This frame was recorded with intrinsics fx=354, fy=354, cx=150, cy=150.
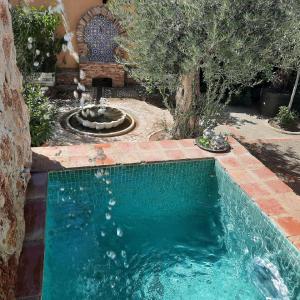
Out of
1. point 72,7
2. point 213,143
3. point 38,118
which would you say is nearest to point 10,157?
point 38,118

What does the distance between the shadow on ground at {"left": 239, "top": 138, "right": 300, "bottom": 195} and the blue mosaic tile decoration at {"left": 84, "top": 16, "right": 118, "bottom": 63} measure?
6627mm

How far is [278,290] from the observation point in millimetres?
4699

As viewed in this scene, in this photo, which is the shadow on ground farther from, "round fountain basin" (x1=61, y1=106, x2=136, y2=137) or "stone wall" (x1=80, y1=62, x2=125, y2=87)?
"stone wall" (x1=80, y1=62, x2=125, y2=87)

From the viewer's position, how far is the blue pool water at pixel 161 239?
186 inches

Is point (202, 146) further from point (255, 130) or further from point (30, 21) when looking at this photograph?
point (30, 21)

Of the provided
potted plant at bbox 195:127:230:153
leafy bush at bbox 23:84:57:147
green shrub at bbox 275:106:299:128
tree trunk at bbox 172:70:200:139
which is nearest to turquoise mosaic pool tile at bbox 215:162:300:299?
potted plant at bbox 195:127:230:153

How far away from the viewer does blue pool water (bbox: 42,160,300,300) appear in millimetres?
4715

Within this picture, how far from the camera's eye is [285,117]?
11109mm

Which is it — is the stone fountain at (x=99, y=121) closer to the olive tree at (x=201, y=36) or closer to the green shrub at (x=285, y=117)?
the olive tree at (x=201, y=36)

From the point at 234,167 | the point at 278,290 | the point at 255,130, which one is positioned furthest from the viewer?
the point at 255,130

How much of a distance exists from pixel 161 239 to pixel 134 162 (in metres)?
1.44

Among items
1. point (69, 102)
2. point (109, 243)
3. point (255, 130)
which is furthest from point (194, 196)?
point (69, 102)

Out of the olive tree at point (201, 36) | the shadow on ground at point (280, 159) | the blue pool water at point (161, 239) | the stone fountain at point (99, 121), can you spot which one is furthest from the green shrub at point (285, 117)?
the blue pool water at point (161, 239)

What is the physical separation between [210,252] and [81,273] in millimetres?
1950
